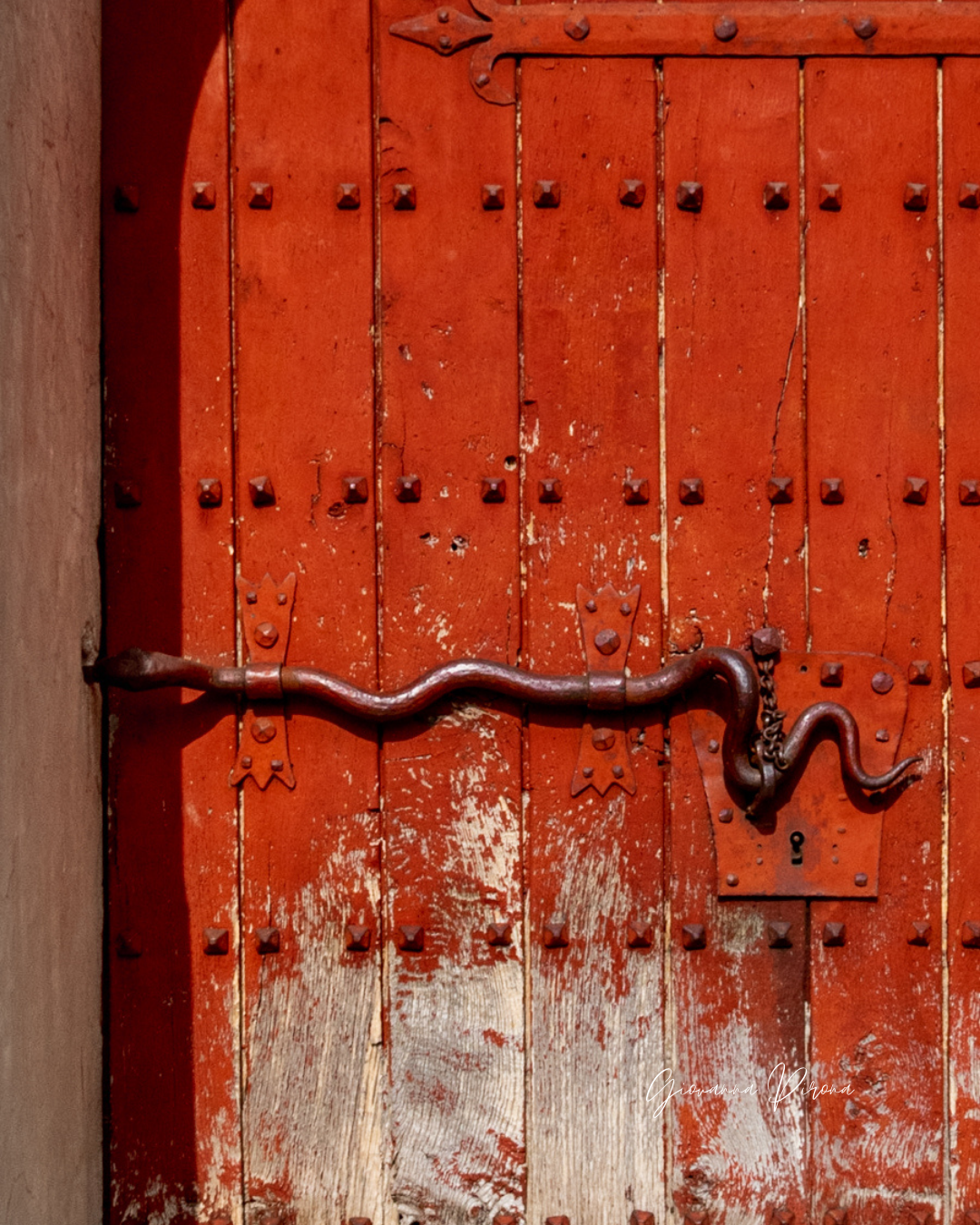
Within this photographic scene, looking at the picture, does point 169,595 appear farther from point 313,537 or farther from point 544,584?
point 544,584

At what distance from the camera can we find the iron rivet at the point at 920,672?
47.0 inches

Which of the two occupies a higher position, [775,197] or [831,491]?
[775,197]

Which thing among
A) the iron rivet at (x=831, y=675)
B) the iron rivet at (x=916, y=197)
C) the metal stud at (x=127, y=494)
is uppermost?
the iron rivet at (x=916, y=197)

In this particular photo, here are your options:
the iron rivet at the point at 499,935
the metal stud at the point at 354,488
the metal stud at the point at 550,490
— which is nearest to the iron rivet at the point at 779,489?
the metal stud at the point at 550,490

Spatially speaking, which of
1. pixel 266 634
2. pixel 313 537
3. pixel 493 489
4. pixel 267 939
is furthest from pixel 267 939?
pixel 493 489

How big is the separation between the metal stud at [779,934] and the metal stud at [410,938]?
37 cm

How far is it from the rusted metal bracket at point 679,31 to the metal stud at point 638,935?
91 cm

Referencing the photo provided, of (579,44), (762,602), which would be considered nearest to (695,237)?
(579,44)

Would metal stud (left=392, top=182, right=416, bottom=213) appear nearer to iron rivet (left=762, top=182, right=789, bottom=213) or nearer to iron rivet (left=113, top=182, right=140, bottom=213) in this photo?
iron rivet (left=113, top=182, right=140, bottom=213)

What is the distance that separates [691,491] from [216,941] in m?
0.69

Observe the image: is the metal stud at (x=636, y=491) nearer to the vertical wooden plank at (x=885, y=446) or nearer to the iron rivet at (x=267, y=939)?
the vertical wooden plank at (x=885, y=446)

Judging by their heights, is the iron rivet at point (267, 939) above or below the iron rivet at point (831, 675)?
below

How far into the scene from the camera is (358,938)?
3.89 feet

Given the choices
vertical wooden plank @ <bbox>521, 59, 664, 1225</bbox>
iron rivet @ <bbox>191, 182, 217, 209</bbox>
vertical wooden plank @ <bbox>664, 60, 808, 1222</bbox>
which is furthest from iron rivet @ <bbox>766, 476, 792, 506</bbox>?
iron rivet @ <bbox>191, 182, 217, 209</bbox>
